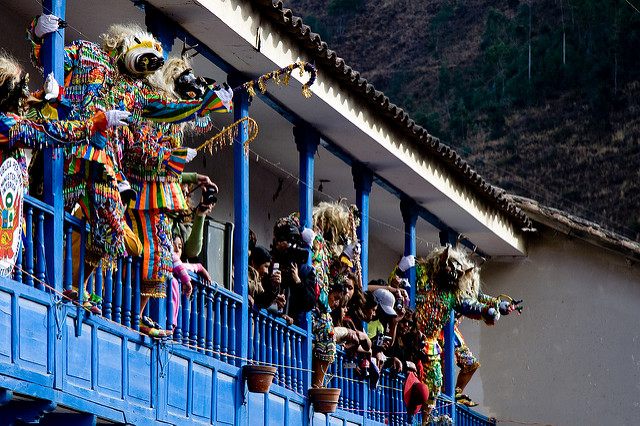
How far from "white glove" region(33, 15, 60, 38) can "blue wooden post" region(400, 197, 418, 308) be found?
9.30 metres

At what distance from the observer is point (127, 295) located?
12.3 m

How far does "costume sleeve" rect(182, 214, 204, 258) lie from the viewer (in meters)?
13.7

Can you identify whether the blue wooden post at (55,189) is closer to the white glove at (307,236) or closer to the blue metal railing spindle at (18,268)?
the blue metal railing spindle at (18,268)

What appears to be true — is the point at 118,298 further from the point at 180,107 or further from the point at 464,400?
the point at 464,400

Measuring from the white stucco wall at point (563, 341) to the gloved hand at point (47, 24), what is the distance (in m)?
14.1

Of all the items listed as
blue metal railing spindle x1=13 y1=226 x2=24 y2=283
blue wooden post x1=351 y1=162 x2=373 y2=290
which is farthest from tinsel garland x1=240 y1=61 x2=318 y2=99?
blue metal railing spindle x1=13 y1=226 x2=24 y2=283

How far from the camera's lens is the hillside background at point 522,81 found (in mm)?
36594

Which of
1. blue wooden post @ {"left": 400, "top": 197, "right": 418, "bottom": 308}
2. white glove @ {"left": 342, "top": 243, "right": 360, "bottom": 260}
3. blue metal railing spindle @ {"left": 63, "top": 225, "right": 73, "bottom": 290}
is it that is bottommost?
blue metal railing spindle @ {"left": 63, "top": 225, "right": 73, "bottom": 290}

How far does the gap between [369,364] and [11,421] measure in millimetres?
7182

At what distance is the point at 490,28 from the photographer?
42.8 m

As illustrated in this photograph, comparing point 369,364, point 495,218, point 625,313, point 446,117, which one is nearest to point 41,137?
point 369,364

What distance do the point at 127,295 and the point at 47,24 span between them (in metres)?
2.05

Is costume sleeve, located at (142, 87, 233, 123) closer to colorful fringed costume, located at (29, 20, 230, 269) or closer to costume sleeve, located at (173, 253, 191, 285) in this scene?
colorful fringed costume, located at (29, 20, 230, 269)

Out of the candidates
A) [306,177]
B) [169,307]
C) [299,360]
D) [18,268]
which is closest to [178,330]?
[169,307]
